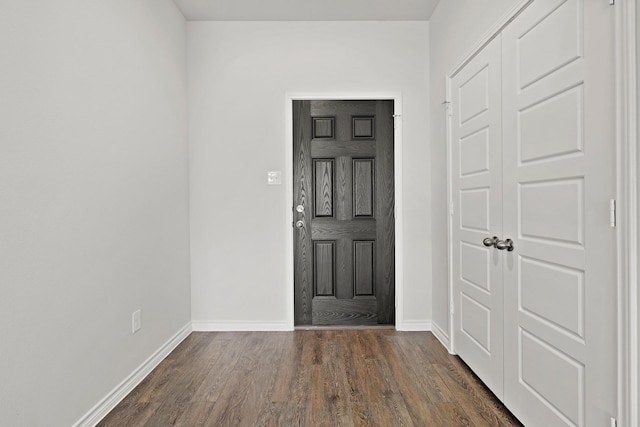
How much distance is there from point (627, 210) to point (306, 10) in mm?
2903

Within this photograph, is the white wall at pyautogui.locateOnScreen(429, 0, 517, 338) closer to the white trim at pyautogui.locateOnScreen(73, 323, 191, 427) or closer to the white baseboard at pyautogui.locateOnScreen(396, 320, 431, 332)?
the white baseboard at pyautogui.locateOnScreen(396, 320, 431, 332)

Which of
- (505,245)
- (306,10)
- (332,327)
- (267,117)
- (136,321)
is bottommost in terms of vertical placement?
(332,327)

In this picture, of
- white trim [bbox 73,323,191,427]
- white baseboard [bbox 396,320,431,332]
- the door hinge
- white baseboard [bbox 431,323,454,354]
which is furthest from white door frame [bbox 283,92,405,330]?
the door hinge

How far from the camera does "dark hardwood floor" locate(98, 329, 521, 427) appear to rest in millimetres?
2111

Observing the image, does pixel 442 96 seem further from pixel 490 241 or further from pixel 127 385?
pixel 127 385

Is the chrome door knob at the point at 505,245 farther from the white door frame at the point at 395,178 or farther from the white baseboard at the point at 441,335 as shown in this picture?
the white door frame at the point at 395,178

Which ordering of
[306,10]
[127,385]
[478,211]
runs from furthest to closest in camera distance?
[306,10] → [478,211] → [127,385]

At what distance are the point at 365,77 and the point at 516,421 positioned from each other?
9.28 feet

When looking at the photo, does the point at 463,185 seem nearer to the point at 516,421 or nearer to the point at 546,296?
the point at 546,296

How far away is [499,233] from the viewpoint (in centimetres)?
224

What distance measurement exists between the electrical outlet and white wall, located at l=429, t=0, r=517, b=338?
2214mm

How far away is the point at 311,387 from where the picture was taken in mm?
2471

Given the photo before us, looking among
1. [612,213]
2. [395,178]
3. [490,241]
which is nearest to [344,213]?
[395,178]

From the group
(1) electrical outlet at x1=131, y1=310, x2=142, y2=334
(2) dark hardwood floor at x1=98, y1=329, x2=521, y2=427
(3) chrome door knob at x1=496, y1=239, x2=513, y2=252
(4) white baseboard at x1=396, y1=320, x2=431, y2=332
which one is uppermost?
(3) chrome door knob at x1=496, y1=239, x2=513, y2=252
